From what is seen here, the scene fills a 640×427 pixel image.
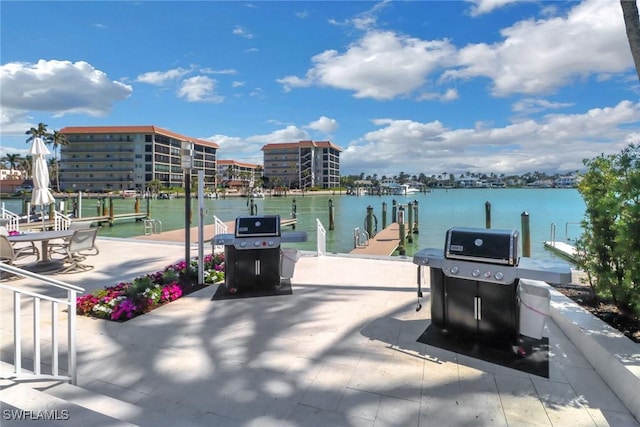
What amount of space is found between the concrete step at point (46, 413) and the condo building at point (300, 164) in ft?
314

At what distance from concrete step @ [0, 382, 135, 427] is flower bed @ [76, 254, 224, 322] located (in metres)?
2.04

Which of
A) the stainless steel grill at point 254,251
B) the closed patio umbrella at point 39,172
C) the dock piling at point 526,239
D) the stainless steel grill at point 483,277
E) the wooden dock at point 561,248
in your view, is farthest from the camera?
the wooden dock at point 561,248

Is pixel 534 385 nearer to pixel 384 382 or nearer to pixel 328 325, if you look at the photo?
pixel 384 382

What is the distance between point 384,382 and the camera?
8.46 feet

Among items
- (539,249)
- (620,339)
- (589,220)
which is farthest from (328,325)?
(539,249)

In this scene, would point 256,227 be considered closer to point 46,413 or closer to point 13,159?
point 46,413

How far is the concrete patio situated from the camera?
215 cm

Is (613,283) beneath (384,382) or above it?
above

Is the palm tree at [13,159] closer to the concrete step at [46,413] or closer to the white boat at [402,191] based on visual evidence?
the white boat at [402,191]

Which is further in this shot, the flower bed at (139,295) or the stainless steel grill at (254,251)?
the stainless steel grill at (254,251)

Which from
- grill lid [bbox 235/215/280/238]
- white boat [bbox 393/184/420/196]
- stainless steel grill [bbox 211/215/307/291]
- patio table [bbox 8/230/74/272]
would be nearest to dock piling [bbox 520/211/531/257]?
stainless steel grill [bbox 211/215/307/291]

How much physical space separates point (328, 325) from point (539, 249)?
1335 centimetres

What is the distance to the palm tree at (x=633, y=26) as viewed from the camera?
257cm

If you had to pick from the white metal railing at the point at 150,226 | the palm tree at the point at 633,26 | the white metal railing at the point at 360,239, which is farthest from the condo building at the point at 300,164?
the palm tree at the point at 633,26
